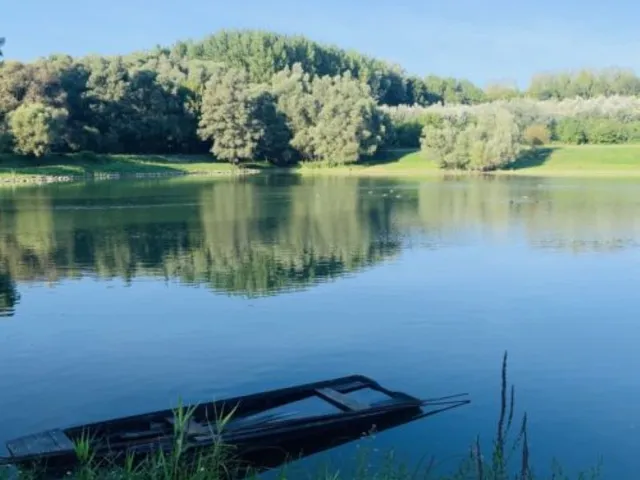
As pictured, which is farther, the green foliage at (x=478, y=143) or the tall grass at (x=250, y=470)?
the green foliage at (x=478, y=143)

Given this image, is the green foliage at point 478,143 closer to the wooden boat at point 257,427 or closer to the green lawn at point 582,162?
the green lawn at point 582,162

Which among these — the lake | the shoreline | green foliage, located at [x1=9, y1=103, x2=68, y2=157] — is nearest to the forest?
green foliage, located at [x1=9, y1=103, x2=68, y2=157]

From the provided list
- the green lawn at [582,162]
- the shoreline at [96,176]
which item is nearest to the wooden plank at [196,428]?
the shoreline at [96,176]

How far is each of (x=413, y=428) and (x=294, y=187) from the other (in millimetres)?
53729

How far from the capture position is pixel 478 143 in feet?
275

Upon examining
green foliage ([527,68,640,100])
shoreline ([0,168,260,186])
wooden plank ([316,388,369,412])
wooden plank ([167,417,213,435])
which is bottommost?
wooden plank ([316,388,369,412])

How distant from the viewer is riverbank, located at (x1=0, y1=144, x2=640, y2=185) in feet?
244

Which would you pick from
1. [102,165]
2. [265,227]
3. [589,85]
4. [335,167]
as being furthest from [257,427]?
[589,85]

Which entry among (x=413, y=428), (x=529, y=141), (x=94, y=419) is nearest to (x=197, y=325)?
(x=94, y=419)

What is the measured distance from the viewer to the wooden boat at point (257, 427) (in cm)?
895

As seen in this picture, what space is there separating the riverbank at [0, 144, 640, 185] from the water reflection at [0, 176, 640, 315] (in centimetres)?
1449

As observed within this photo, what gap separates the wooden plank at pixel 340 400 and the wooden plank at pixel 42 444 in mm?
3787

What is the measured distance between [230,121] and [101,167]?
15.9 m

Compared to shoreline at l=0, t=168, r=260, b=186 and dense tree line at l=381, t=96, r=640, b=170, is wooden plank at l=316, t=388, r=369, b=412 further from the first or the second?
dense tree line at l=381, t=96, r=640, b=170
